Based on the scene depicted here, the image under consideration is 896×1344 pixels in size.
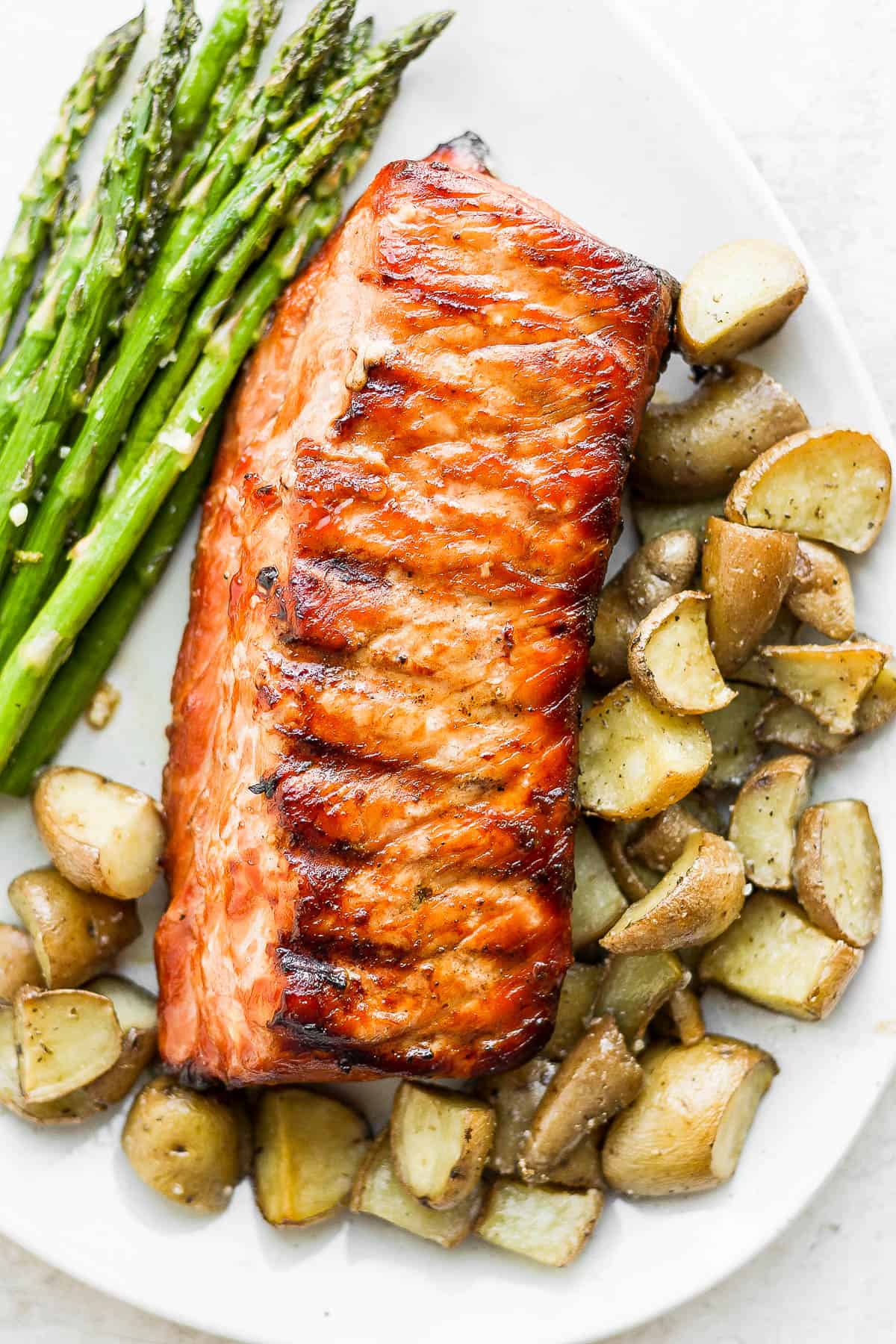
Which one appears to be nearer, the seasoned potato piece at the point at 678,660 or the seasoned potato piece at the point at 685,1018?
the seasoned potato piece at the point at 678,660

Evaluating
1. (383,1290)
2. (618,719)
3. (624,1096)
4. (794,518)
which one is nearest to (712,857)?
(618,719)

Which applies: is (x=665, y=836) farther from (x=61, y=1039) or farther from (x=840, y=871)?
(x=61, y=1039)

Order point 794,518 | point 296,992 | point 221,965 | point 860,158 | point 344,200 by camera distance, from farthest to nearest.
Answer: point 860,158 → point 344,200 → point 794,518 → point 221,965 → point 296,992

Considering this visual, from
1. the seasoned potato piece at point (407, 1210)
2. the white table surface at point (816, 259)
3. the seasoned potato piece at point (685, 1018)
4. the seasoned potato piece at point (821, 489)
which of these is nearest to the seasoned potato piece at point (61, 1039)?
the seasoned potato piece at point (407, 1210)

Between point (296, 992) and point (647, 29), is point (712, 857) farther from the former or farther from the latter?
point (647, 29)

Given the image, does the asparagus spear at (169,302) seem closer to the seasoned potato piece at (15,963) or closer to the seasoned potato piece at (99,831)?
the seasoned potato piece at (99,831)
